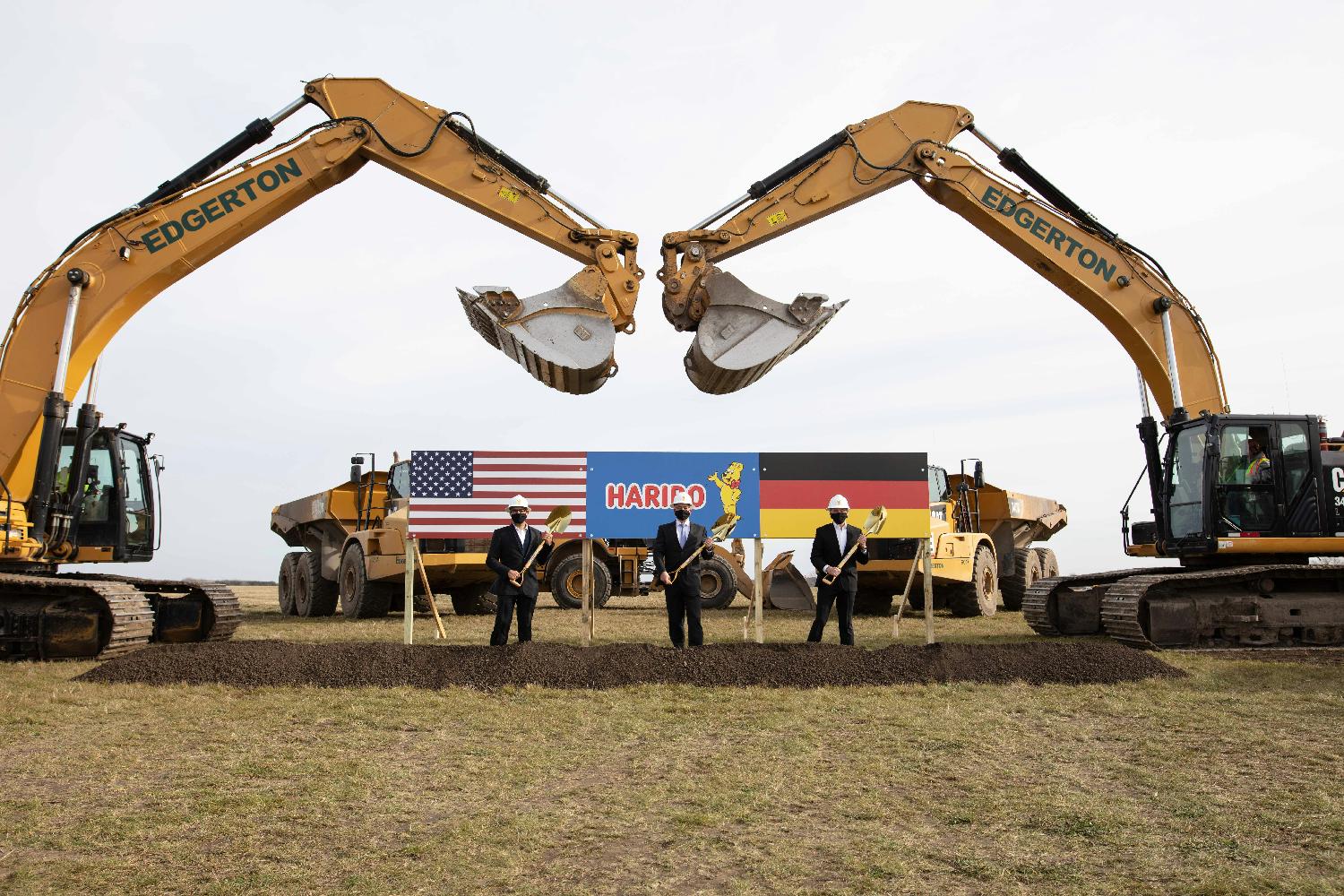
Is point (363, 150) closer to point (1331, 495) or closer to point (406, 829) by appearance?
point (406, 829)

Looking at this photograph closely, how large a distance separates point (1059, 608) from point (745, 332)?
17.4 ft

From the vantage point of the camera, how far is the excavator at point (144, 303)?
12164mm

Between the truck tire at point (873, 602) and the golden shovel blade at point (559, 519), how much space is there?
30.1ft

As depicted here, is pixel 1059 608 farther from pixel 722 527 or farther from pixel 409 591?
pixel 409 591

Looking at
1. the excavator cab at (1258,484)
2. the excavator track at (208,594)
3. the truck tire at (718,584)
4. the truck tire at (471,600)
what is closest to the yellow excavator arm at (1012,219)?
the excavator cab at (1258,484)

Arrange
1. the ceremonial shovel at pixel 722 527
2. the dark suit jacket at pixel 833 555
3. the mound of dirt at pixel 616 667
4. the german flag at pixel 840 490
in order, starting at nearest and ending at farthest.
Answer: the mound of dirt at pixel 616 667 → the dark suit jacket at pixel 833 555 → the ceremonial shovel at pixel 722 527 → the german flag at pixel 840 490

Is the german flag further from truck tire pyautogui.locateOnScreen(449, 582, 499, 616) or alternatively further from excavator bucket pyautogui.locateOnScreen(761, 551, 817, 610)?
truck tire pyautogui.locateOnScreen(449, 582, 499, 616)

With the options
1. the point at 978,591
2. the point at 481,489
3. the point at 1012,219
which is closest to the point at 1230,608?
the point at 1012,219

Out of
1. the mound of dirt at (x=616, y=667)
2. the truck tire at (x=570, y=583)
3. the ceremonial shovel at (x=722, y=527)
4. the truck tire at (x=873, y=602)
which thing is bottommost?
the mound of dirt at (x=616, y=667)

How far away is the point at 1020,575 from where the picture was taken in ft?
72.3

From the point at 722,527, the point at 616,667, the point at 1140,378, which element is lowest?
the point at 616,667

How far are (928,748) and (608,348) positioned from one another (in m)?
6.32

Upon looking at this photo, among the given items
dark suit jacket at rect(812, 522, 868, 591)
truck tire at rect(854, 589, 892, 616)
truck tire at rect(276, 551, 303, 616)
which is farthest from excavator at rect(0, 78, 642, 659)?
truck tire at rect(854, 589, 892, 616)

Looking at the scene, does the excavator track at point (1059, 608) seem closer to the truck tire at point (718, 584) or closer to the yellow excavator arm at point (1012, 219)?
the yellow excavator arm at point (1012, 219)
